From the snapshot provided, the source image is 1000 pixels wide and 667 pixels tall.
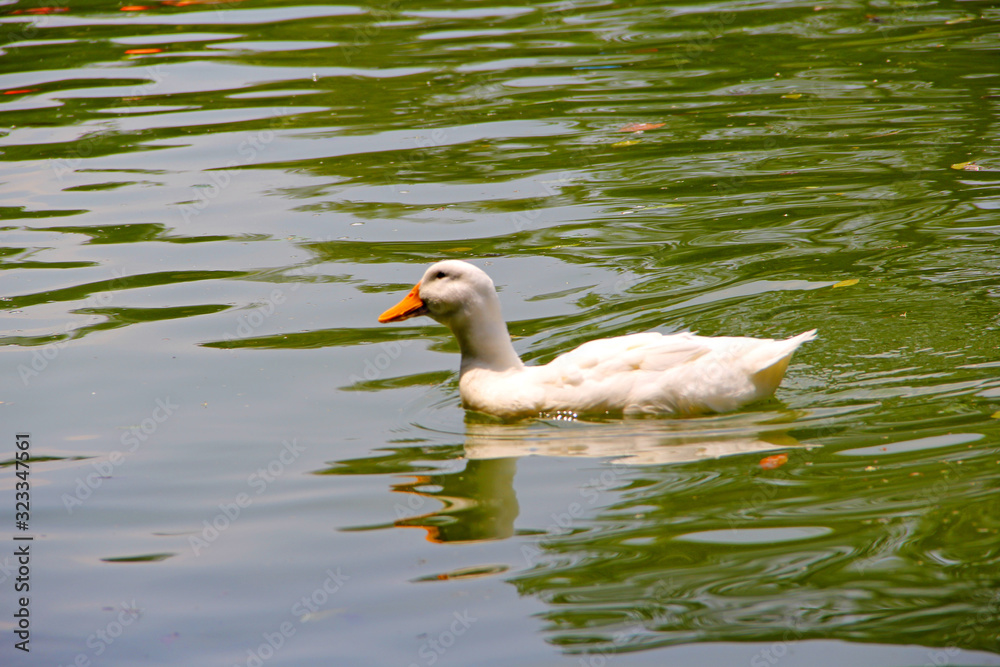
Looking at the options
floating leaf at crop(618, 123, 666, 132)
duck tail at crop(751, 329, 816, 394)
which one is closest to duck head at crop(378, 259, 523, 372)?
duck tail at crop(751, 329, 816, 394)

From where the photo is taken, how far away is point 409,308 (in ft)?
20.7

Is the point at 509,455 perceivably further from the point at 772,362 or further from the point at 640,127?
the point at 640,127

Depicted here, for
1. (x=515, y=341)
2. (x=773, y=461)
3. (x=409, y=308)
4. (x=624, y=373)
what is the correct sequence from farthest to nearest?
(x=515, y=341) < (x=409, y=308) < (x=624, y=373) < (x=773, y=461)

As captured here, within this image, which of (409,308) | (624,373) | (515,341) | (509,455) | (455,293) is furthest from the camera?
(515,341)

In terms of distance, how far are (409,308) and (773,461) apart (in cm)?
223

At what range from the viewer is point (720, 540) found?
4.62 metres

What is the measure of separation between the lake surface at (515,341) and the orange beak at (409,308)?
44 cm

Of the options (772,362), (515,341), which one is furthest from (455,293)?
(772,362)

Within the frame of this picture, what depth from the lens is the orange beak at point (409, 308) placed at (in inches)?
247

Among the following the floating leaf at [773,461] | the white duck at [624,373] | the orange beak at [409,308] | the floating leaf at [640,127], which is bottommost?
the floating leaf at [773,461]

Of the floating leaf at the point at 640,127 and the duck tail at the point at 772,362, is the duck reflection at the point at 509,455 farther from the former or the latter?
the floating leaf at the point at 640,127

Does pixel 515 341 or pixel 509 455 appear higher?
pixel 515 341

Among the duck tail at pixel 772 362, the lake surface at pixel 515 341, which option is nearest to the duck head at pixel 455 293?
the lake surface at pixel 515 341

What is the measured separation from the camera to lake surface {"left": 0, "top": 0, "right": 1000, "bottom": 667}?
4.34 m
